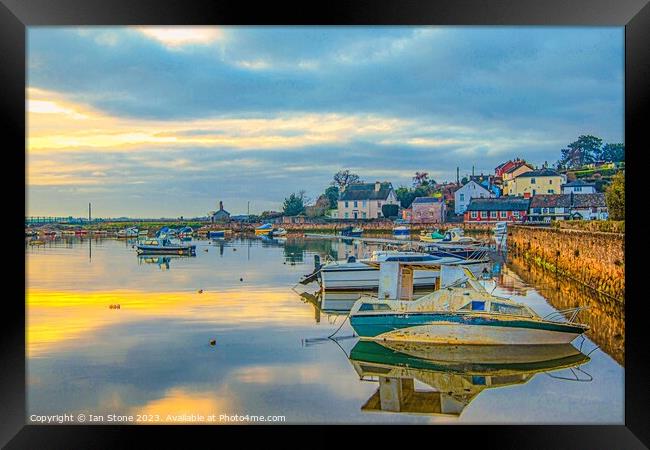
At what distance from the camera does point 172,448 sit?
15.2 ft

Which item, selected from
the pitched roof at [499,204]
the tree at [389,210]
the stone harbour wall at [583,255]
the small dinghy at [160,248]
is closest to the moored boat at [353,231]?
the tree at [389,210]

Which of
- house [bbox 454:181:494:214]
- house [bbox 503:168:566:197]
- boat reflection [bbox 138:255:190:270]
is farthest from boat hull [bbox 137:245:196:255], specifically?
house [bbox 503:168:566:197]

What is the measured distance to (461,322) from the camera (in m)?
7.90

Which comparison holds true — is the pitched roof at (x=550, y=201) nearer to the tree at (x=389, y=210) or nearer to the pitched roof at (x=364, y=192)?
the tree at (x=389, y=210)

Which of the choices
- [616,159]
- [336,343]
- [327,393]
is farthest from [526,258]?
[327,393]

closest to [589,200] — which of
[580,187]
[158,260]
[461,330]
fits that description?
[580,187]

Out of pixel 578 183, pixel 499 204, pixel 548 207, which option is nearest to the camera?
pixel 578 183

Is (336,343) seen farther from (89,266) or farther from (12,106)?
(89,266)

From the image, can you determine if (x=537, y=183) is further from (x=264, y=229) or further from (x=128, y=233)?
(x=128, y=233)

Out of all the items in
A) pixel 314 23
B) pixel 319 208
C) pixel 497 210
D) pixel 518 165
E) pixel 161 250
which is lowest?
pixel 161 250

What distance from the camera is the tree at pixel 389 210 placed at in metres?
34.6

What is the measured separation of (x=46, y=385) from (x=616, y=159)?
2645 cm

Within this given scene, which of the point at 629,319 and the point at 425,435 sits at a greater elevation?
the point at 629,319

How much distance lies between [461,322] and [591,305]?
506 centimetres
